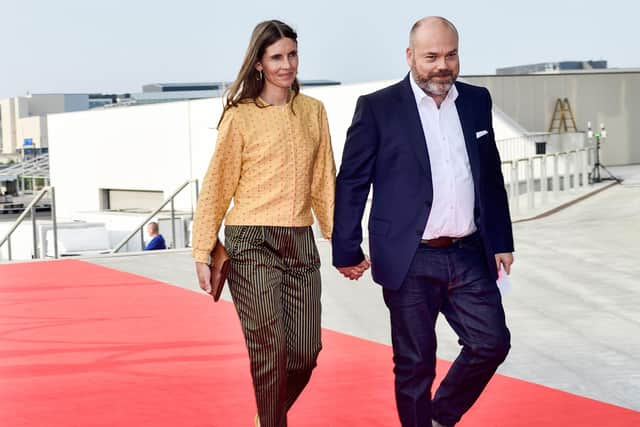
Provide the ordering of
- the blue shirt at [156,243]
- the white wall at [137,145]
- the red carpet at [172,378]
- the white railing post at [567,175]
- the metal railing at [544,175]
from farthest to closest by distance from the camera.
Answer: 1. the white wall at [137,145]
2. the white railing post at [567,175]
3. the metal railing at [544,175]
4. the blue shirt at [156,243]
5. the red carpet at [172,378]

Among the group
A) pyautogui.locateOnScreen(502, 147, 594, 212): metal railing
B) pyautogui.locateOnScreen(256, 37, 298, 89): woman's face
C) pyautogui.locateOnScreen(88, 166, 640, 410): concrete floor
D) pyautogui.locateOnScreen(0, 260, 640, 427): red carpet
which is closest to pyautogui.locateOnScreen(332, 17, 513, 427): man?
pyautogui.locateOnScreen(256, 37, 298, 89): woman's face

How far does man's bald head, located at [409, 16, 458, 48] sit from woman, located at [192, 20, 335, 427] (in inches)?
17.9

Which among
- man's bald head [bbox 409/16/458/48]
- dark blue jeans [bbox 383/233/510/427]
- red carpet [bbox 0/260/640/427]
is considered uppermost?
man's bald head [bbox 409/16/458/48]

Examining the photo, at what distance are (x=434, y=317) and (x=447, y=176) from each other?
53cm

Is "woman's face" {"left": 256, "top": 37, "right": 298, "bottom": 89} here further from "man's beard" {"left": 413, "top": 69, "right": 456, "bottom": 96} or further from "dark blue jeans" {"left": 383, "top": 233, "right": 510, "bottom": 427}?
"dark blue jeans" {"left": 383, "top": 233, "right": 510, "bottom": 427}

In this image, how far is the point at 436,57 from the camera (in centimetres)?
413

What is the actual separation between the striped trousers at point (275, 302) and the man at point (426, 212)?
7.0 inches

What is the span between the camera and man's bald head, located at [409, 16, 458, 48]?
4.12 meters

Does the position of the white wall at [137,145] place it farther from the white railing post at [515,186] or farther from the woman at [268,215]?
the woman at [268,215]

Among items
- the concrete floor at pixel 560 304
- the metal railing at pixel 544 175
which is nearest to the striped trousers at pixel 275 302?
the concrete floor at pixel 560 304

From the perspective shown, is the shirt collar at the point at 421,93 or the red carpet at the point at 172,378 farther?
the red carpet at the point at 172,378

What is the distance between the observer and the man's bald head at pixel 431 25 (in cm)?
412

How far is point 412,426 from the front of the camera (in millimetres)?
4258

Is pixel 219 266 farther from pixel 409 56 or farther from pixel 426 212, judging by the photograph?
pixel 409 56
